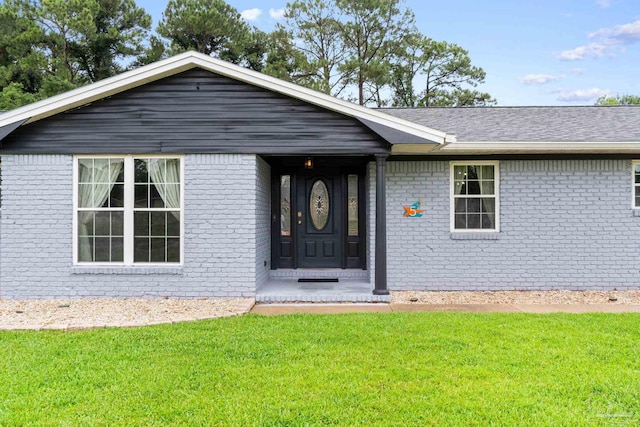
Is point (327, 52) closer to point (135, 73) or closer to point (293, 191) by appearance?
point (293, 191)

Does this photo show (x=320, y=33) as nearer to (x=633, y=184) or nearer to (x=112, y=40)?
(x=112, y=40)

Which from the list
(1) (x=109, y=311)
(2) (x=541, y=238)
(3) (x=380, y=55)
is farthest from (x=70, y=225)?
(3) (x=380, y=55)

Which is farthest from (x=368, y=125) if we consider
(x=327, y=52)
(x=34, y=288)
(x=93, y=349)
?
(x=327, y=52)

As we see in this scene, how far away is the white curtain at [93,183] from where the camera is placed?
774 centimetres

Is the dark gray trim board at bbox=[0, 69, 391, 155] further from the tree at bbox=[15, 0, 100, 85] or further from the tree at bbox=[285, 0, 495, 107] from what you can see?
the tree at bbox=[285, 0, 495, 107]

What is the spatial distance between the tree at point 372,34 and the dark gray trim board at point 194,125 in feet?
55.2

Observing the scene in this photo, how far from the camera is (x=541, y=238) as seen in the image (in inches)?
335

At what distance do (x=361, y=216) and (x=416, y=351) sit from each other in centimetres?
515

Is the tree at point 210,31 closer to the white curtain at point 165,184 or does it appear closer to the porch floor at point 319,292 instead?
the white curtain at point 165,184

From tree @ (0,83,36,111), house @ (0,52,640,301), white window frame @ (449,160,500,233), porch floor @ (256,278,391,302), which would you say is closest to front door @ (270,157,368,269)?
porch floor @ (256,278,391,302)

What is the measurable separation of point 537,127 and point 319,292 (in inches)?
205

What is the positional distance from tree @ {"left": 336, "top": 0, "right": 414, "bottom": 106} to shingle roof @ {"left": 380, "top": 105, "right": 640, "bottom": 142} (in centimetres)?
1376

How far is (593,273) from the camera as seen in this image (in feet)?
27.8

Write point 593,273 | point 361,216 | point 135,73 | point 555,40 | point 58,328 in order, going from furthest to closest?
point 555,40 → point 361,216 → point 593,273 → point 135,73 → point 58,328
